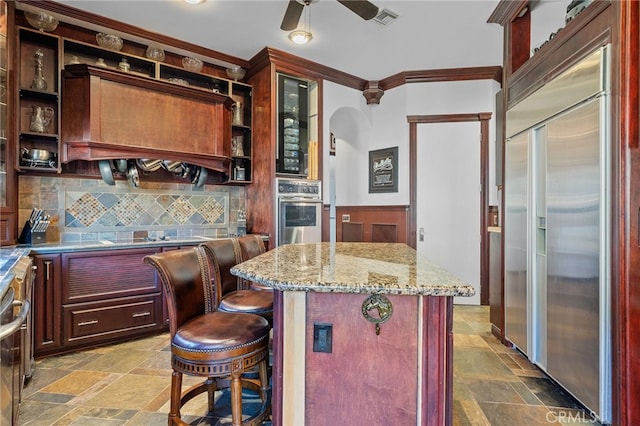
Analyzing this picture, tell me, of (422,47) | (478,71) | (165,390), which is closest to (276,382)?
(165,390)

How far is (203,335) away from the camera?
1.51 m

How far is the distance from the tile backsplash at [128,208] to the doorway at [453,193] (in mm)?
2331

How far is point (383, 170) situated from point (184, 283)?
11.7ft

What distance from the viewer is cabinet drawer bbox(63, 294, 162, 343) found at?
2.80 m

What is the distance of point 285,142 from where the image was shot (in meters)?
4.00

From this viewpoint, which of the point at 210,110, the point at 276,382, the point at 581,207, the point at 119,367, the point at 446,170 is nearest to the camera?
the point at 276,382

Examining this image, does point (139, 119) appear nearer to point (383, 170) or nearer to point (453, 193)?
point (383, 170)

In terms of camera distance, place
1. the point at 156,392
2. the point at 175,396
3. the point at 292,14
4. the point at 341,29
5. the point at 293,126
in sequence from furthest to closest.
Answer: the point at 293,126, the point at 341,29, the point at 292,14, the point at 156,392, the point at 175,396

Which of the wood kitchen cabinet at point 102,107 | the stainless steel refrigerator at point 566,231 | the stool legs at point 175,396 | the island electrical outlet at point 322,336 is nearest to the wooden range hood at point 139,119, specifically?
the wood kitchen cabinet at point 102,107

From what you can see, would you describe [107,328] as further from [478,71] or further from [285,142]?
[478,71]

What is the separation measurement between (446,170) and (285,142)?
83.6 inches

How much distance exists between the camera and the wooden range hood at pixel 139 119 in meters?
2.96

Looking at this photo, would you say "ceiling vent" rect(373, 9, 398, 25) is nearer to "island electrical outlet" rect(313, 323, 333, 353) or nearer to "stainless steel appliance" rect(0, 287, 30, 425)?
"island electrical outlet" rect(313, 323, 333, 353)

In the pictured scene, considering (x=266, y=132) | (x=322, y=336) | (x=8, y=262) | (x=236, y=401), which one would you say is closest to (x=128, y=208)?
(x=8, y=262)
